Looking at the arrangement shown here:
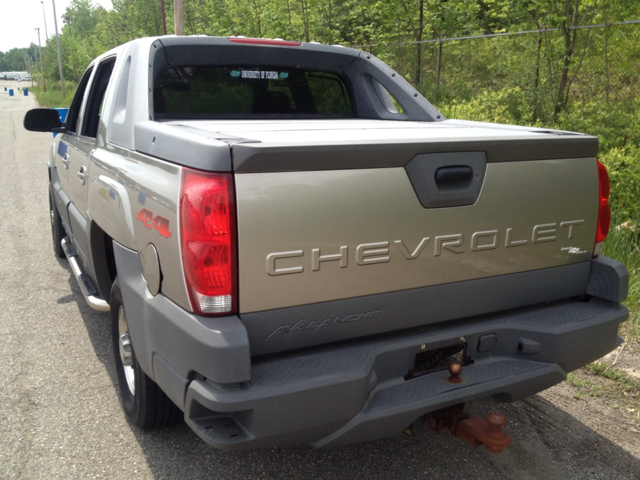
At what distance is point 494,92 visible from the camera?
35.5 feet

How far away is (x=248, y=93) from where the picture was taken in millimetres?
3787

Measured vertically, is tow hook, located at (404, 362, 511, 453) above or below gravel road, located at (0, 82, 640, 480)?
above

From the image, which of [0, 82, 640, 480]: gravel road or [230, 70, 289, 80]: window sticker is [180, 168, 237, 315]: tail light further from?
[230, 70, 289, 80]: window sticker

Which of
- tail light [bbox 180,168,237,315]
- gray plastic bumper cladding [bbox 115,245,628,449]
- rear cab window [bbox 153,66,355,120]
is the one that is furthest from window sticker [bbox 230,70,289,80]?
tail light [bbox 180,168,237,315]

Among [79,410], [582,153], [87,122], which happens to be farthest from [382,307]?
[87,122]

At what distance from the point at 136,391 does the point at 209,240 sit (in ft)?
4.11

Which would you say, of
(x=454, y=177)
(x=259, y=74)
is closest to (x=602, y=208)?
(x=454, y=177)

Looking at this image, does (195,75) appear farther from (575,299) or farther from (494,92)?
(494,92)

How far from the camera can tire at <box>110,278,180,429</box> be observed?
107 inches

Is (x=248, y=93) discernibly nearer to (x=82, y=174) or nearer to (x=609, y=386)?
(x=82, y=174)

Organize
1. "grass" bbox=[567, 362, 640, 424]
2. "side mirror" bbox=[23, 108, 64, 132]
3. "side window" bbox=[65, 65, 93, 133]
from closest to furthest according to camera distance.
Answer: "grass" bbox=[567, 362, 640, 424], "side mirror" bbox=[23, 108, 64, 132], "side window" bbox=[65, 65, 93, 133]

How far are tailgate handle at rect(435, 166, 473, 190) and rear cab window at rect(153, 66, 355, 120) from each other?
186 cm

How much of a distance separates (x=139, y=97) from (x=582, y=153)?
2.19 m

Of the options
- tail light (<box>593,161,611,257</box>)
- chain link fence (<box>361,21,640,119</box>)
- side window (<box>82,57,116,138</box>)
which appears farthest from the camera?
chain link fence (<box>361,21,640,119</box>)
